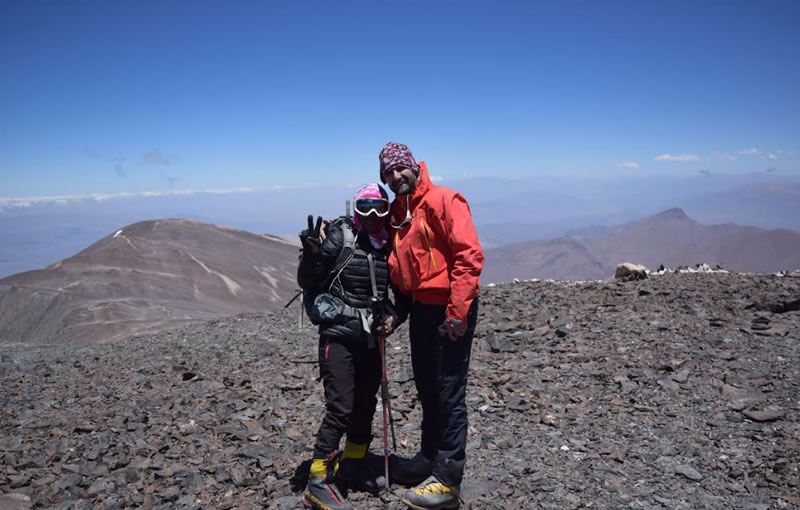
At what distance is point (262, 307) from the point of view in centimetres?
3288

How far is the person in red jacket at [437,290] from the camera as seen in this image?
3404 mm

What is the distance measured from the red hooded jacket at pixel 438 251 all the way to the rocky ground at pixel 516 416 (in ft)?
5.57

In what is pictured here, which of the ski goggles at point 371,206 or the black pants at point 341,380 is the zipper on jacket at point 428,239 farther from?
the black pants at point 341,380

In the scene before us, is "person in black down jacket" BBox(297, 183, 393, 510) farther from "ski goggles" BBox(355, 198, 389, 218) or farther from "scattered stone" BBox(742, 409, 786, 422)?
"scattered stone" BBox(742, 409, 786, 422)

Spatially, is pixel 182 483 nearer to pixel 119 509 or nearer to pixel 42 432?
pixel 119 509

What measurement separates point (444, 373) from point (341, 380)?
2.47 feet

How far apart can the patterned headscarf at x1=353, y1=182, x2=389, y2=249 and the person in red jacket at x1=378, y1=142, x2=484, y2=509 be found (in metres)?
0.07

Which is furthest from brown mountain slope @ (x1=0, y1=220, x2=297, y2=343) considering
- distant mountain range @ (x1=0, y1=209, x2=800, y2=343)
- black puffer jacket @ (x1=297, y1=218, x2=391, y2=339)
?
black puffer jacket @ (x1=297, y1=218, x2=391, y2=339)

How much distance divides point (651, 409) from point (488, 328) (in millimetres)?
3852

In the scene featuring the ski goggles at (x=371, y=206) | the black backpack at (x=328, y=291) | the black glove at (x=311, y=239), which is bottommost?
the black backpack at (x=328, y=291)

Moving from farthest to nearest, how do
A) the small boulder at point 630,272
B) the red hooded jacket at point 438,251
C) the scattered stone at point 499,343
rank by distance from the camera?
the small boulder at point 630,272, the scattered stone at point 499,343, the red hooded jacket at point 438,251

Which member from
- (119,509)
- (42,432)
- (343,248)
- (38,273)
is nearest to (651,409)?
(343,248)

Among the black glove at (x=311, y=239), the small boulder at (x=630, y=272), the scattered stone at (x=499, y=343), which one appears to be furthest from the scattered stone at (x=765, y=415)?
the small boulder at (x=630, y=272)

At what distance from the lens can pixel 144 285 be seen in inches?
1145
